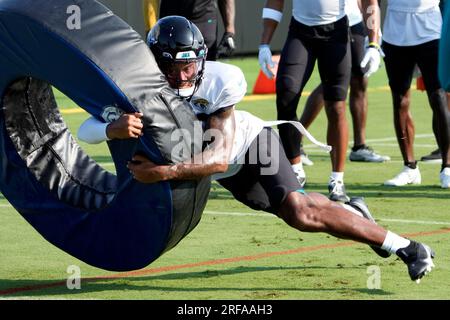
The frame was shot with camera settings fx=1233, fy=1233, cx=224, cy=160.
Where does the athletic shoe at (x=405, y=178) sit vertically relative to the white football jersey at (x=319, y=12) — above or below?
below

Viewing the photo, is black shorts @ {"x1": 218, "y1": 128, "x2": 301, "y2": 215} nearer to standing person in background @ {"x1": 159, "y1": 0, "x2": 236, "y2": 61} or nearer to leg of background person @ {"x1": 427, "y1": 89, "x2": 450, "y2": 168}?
leg of background person @ {"x1": 427, "y1": 89, "x2": 450, "y2": 168}

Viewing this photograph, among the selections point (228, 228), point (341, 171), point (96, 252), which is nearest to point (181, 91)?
point (96, 252)

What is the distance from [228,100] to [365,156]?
5263 millimetres

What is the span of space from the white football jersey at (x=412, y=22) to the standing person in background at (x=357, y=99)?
424 millimetres

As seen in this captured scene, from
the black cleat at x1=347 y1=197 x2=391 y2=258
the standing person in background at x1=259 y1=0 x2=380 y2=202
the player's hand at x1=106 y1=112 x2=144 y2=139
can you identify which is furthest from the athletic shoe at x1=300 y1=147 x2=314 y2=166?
the player's hand at x1=106 y1=112 x2=144 y2=139

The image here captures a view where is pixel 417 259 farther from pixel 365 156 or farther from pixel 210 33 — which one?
pixel 365 156

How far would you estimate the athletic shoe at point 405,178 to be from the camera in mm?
9828

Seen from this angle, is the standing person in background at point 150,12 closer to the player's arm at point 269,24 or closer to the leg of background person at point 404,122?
the player's arm at point 269,24

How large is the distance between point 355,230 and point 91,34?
1.63 meters

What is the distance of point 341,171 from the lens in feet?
29.8

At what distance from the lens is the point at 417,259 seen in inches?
244

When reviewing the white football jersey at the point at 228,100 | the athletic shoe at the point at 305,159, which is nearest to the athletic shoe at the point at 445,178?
the athletic shoe at the point at 305,159

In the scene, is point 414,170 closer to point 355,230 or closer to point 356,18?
point 356,18

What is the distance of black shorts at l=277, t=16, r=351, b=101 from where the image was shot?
9102mm
